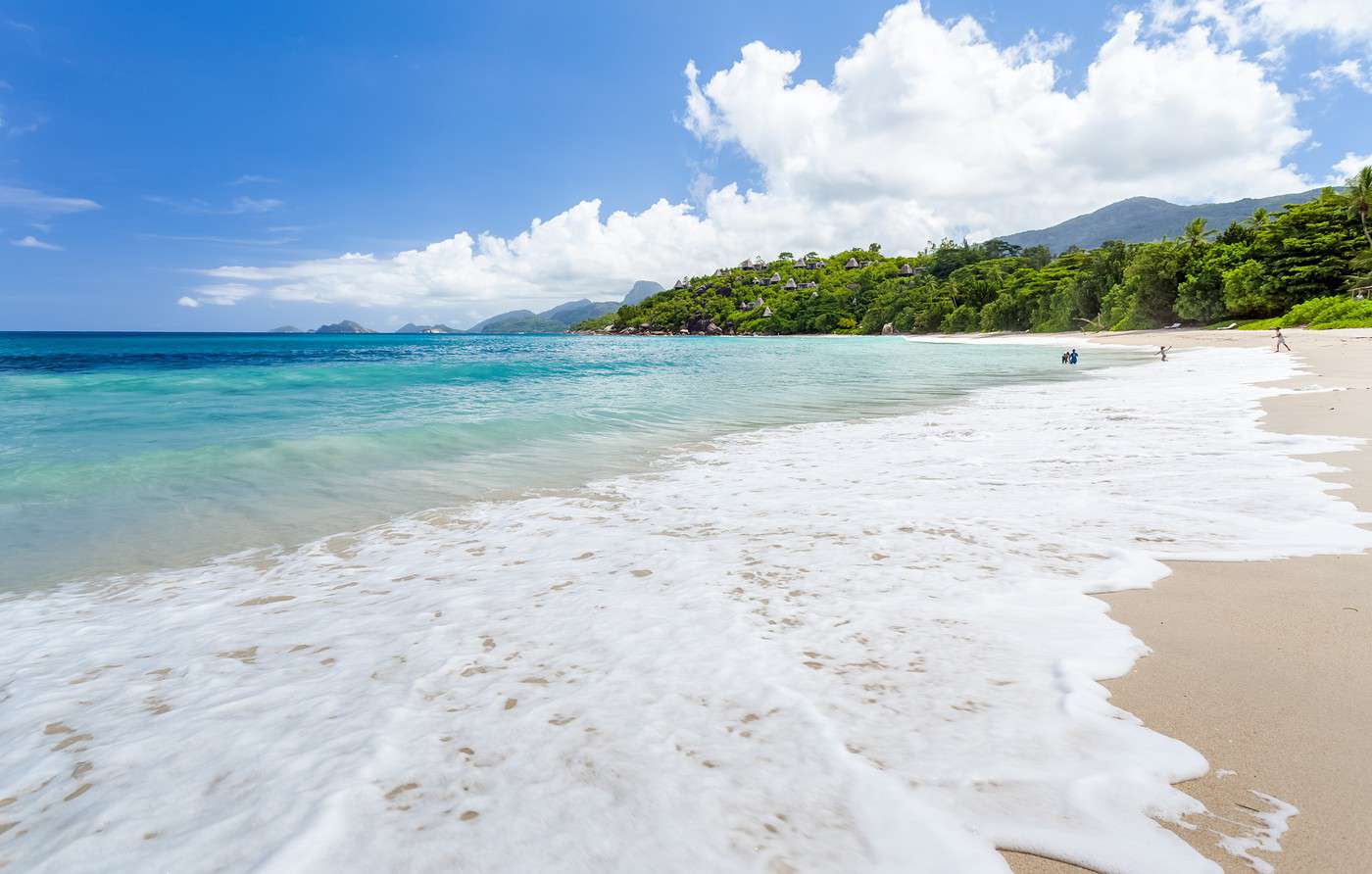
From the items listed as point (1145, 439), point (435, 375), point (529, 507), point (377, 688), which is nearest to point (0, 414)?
point (435, 375)

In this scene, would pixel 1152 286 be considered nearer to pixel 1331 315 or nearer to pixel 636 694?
pixel 1331 315

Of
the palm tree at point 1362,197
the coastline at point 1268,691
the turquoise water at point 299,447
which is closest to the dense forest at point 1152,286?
the palm tree at point 1362,197

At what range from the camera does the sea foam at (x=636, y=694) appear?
2180 millimetres

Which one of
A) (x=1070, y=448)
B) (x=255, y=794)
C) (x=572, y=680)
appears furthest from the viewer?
(x=1070, y=448)

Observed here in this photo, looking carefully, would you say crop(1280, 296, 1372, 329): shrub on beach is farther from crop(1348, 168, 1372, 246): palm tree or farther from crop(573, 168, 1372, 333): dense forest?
crop(1348, 168, 1372, 246): palm tree

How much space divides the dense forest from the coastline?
5307cm


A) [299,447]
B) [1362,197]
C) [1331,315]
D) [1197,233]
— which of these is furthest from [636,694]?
[1197,233]

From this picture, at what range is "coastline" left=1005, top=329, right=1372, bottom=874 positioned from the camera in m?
2.05

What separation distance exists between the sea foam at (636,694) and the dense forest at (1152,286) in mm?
53953

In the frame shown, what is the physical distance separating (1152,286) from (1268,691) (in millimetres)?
77438

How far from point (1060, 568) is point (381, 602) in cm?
523

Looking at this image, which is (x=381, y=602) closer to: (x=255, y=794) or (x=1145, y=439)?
(x=255, y=794)

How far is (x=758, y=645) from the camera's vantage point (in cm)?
356

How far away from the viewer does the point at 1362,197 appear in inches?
1992
